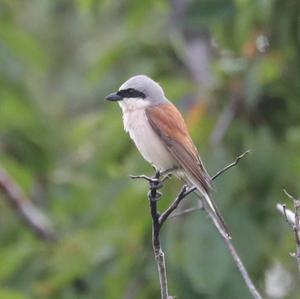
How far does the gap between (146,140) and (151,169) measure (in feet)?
4.05

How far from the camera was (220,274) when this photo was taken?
19.4 ft

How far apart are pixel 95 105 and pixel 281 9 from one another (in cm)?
518

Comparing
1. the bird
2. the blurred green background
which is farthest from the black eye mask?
the blurred green background

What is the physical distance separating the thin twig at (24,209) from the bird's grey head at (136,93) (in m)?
2.12

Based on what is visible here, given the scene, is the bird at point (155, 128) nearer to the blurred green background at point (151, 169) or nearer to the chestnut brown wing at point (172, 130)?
the chestnut brown wing at point (172, 130)

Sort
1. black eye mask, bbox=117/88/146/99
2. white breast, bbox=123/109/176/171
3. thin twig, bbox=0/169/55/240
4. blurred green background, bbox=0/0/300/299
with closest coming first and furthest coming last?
white breast, bbox=123/109/176/171
black eye mask, bbox=117/88/146/99
blurred green background, bbox=0/0/300/299
thin twig, bbox=0/169/55/240

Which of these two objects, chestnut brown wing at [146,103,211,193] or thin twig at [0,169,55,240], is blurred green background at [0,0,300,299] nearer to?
thin twig at [0,169,55,240]

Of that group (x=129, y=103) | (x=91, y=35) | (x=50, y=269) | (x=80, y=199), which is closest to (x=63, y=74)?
(x=91, y=35)

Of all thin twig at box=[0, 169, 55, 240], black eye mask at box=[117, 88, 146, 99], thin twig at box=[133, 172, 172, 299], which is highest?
thin twig at box=[0, 169, 55, 240]

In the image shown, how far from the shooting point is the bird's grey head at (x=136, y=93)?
512 centimetres

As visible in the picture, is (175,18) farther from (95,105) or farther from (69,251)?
(95,105)

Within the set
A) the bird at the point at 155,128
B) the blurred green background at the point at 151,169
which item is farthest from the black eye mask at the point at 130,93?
the blurred green background at the point at 151,169

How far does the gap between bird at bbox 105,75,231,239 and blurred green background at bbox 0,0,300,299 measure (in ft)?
2.85

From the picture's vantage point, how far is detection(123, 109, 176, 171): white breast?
5009mm
